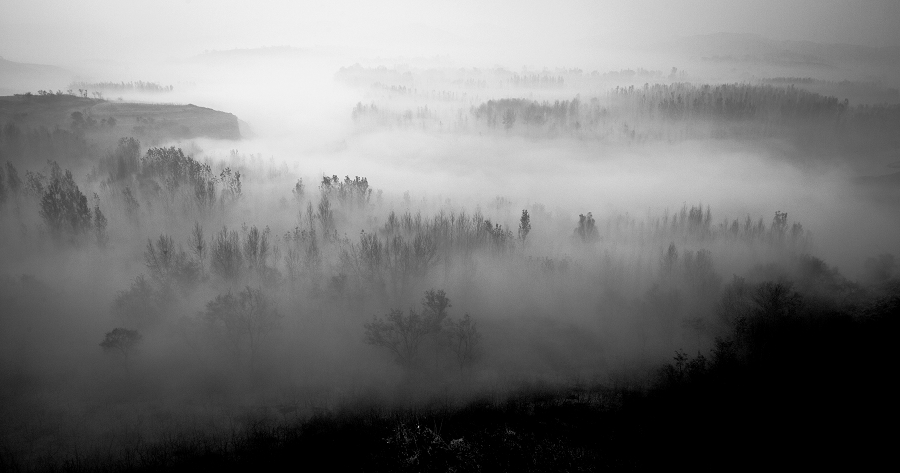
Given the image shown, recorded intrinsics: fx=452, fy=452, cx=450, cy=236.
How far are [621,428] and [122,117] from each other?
12205cm

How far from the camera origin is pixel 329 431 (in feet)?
128

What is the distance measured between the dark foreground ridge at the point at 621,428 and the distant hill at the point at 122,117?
86.8 metres

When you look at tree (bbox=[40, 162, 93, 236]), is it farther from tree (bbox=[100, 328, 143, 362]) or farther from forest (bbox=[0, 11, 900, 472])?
tree (bbox=[100, 328, 143, 362])

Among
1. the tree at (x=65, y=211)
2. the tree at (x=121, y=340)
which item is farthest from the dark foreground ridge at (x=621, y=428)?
the tree at (x=65, y=211)

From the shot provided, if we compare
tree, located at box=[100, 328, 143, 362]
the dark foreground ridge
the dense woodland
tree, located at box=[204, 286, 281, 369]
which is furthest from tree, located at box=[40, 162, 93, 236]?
the dark foreground ridge

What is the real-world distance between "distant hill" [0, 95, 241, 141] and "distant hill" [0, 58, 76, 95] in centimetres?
2563

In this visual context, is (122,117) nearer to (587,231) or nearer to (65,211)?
(65,211)

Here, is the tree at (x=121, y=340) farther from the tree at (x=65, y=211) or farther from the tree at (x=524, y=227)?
the tree at (x=524, y=227)

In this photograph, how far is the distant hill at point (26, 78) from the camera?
122 metres

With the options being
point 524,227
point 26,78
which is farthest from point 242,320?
point 26,78

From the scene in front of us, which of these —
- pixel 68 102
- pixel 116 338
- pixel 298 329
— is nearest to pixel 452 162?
pixel 68 102

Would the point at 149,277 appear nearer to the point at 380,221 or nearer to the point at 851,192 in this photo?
the point at 380,221

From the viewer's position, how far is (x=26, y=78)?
136 m

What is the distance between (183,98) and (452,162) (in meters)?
96.4
